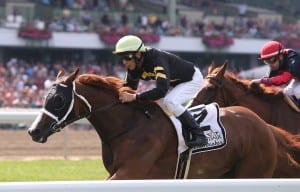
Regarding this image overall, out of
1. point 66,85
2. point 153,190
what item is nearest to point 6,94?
point 66,85

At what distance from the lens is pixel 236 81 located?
23.6 ft

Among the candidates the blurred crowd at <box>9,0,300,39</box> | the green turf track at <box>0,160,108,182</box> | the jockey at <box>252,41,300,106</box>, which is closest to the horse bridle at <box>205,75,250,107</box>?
the jockey at <box>252,41,300,106</box>

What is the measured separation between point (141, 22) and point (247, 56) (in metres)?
5.72

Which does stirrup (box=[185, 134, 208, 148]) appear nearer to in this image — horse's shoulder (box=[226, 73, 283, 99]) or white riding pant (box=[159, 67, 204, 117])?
white riding pant (box=[159, 67, 204, 117])

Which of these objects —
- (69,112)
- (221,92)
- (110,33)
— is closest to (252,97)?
(221,92)

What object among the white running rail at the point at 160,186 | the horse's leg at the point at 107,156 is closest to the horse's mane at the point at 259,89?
the horse's leg at the point at 107,156

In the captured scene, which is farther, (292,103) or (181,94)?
(292,103)

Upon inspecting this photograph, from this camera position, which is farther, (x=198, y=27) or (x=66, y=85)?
(x=198, y=27)

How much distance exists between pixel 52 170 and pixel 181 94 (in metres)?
4.54

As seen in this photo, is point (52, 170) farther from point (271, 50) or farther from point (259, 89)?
point (271, 50)

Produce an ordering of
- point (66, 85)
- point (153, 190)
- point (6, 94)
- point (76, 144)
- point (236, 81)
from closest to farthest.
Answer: point (153, 190), point (66, 85), point (236, 81), point (76, 144), point (6, 94)

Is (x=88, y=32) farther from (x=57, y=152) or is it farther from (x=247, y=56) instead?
(x=57, y=152)

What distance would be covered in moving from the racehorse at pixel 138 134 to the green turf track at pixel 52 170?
3.64 metres

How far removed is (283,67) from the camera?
7328 millimetres
